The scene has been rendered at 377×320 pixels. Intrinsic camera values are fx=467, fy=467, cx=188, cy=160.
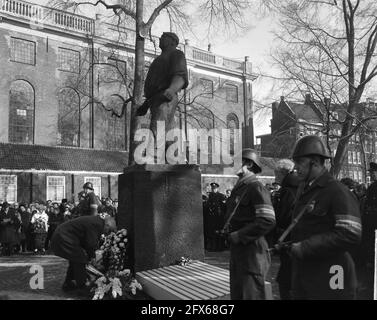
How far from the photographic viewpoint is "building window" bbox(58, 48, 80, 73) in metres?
34.3

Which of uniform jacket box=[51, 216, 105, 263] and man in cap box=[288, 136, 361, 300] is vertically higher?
man in cap box=[288, 136, 361, 300]

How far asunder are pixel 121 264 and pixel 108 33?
1186 inches

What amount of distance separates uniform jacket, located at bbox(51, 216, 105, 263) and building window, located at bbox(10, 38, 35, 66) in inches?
1098

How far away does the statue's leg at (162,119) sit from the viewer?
7594 millimetres

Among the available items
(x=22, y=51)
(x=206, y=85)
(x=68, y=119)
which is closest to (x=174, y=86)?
(x=22, y=51)

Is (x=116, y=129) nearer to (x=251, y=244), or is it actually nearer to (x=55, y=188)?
(x=55, y=188)

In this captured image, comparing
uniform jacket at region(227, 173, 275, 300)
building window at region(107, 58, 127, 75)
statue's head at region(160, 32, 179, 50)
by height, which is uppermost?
building window at region(107, 58, 127, 75)

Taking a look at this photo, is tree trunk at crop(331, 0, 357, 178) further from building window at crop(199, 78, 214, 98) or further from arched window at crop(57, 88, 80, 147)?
building window at crop(199, 78, 214, 98)

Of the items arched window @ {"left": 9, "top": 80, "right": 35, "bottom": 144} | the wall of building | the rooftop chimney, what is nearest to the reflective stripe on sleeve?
the rooftop chimney

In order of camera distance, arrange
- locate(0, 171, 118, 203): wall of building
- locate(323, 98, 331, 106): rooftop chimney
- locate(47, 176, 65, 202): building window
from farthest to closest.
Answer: locate(47, 176, 65, 202): building window
locate(0, 171, 118, 203): wall of building
locate(323, 98, 331, 106): rooftop chimney

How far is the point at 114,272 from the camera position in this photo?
6348 millimetres

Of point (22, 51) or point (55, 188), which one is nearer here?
point (55, 188)

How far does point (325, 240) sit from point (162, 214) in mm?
4159

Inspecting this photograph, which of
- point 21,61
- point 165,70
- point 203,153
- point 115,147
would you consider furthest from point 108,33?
point 165,70
